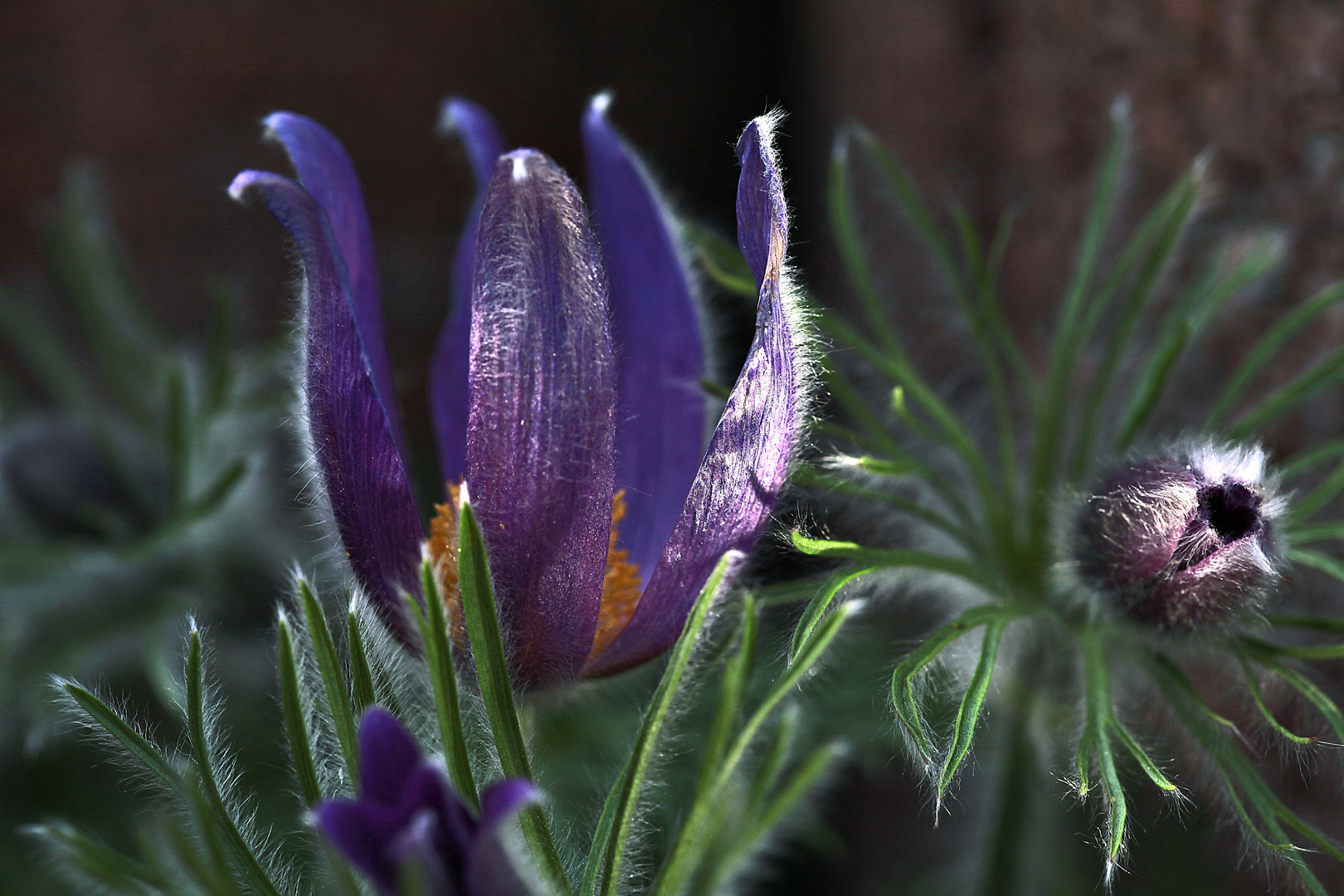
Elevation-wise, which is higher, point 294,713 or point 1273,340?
point 1273,340

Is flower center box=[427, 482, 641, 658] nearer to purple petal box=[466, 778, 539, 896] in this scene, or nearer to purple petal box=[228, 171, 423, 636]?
purple petal box=[228, 171, 423, 636]

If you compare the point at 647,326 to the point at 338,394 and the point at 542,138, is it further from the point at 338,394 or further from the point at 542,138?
the point at 542,138

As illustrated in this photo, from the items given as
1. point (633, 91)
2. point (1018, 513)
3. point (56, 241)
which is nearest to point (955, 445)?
point (1018, 513)

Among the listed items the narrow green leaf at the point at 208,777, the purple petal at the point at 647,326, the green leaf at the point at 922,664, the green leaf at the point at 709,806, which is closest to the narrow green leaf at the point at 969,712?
the green leaf at the point at 922,664

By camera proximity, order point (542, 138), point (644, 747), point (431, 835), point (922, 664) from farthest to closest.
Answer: point (542, 138) → point (922, 664) → point (644, 747) → point (431, 835)

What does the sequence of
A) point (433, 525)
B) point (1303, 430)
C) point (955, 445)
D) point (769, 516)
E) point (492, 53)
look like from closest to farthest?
point (769, 516)
point (433, 525)
point (955, 445)
point (1303, 430)
point (492, 53)

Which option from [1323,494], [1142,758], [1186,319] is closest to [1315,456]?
[1323,494]

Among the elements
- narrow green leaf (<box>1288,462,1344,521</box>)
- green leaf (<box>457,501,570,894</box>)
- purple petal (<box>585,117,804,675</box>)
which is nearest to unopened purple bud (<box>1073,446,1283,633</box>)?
narrow green leaf (<box>1288,462,1344,521</box>)

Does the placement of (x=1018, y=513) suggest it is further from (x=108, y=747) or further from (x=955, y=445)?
(x=108, y=747)
